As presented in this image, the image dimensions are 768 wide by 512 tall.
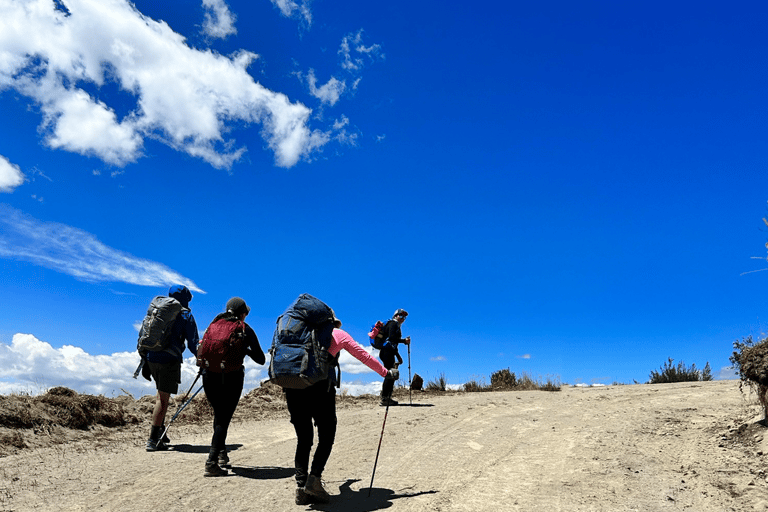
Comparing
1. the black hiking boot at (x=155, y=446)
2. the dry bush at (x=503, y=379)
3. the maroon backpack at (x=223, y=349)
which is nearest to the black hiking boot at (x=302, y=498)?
the maroon backpack at (x=223, y=349)

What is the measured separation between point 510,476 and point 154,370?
5.03 meters

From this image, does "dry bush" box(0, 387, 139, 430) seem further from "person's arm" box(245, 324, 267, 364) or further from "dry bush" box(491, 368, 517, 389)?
"dry bush" box(491, 368, 517, 389)

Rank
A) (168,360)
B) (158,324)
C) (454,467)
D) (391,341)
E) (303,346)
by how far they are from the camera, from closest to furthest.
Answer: (303,346) < (454,467) < (158,324) < (168,360) < (391,341)

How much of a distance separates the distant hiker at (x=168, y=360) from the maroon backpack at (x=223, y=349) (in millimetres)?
1198

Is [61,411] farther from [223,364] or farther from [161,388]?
[223,364]

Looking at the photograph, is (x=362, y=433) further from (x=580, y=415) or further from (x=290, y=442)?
(x=580, y=415)

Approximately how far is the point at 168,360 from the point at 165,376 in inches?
9.2

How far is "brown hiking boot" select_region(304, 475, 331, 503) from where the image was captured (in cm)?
513

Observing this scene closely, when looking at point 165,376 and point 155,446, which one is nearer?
point 165,376

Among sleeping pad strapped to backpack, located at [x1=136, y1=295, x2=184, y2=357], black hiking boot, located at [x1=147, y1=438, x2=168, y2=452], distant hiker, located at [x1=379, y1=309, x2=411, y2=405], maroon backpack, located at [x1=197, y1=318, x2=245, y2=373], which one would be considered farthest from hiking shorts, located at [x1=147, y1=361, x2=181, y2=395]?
distant hiker, located at [x1=379, y1=309, x2=411, y2=405]

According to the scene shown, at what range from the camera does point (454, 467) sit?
666cm

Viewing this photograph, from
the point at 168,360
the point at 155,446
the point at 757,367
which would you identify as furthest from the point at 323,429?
the point at 757,367

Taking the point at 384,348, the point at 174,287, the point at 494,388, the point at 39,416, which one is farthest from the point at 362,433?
the point at 494,388

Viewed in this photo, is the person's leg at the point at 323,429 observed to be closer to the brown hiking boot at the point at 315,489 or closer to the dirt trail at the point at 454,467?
the brown hiking boot at the point at 315,489
